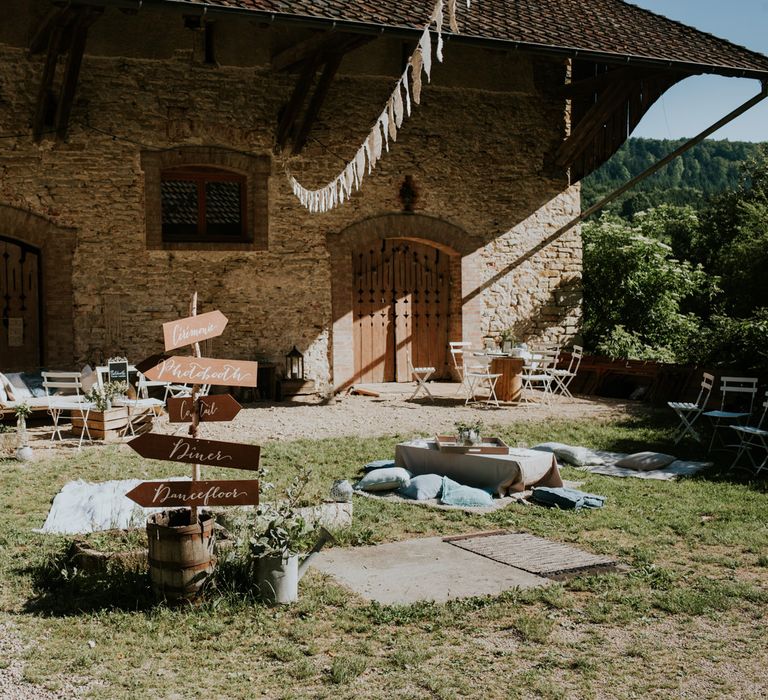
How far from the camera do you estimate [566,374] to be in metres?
12.1

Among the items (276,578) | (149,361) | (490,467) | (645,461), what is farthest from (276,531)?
(149,361)

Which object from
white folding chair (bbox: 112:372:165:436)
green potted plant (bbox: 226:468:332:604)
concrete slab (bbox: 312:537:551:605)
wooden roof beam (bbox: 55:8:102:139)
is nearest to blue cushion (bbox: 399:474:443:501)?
concrete slab (bbox: 312:537:551:605)

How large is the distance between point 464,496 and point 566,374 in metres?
5.83

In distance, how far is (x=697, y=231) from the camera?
2459cm

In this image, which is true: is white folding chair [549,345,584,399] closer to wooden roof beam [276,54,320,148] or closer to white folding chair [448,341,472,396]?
white folding chair [448,341,472,396]

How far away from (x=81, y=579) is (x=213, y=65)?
885cm

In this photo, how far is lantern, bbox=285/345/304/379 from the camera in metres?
12.5

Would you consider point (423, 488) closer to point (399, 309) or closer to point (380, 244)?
point (399, 309)

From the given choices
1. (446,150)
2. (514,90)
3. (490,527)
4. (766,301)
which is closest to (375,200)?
(446,150)

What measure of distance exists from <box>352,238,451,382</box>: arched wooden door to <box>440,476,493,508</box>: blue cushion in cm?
655

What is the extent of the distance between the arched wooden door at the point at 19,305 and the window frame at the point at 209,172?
1512mm

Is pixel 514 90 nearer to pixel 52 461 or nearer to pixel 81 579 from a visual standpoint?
pixel 52 461

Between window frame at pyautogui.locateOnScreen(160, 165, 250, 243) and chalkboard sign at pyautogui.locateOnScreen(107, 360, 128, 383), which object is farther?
window frame at pyautogui.locateOnScreen(160, 165, 250, 243)

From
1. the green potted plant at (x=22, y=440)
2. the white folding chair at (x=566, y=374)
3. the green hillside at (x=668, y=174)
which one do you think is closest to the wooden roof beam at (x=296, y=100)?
the white folding chair at (x=566, y=374)
